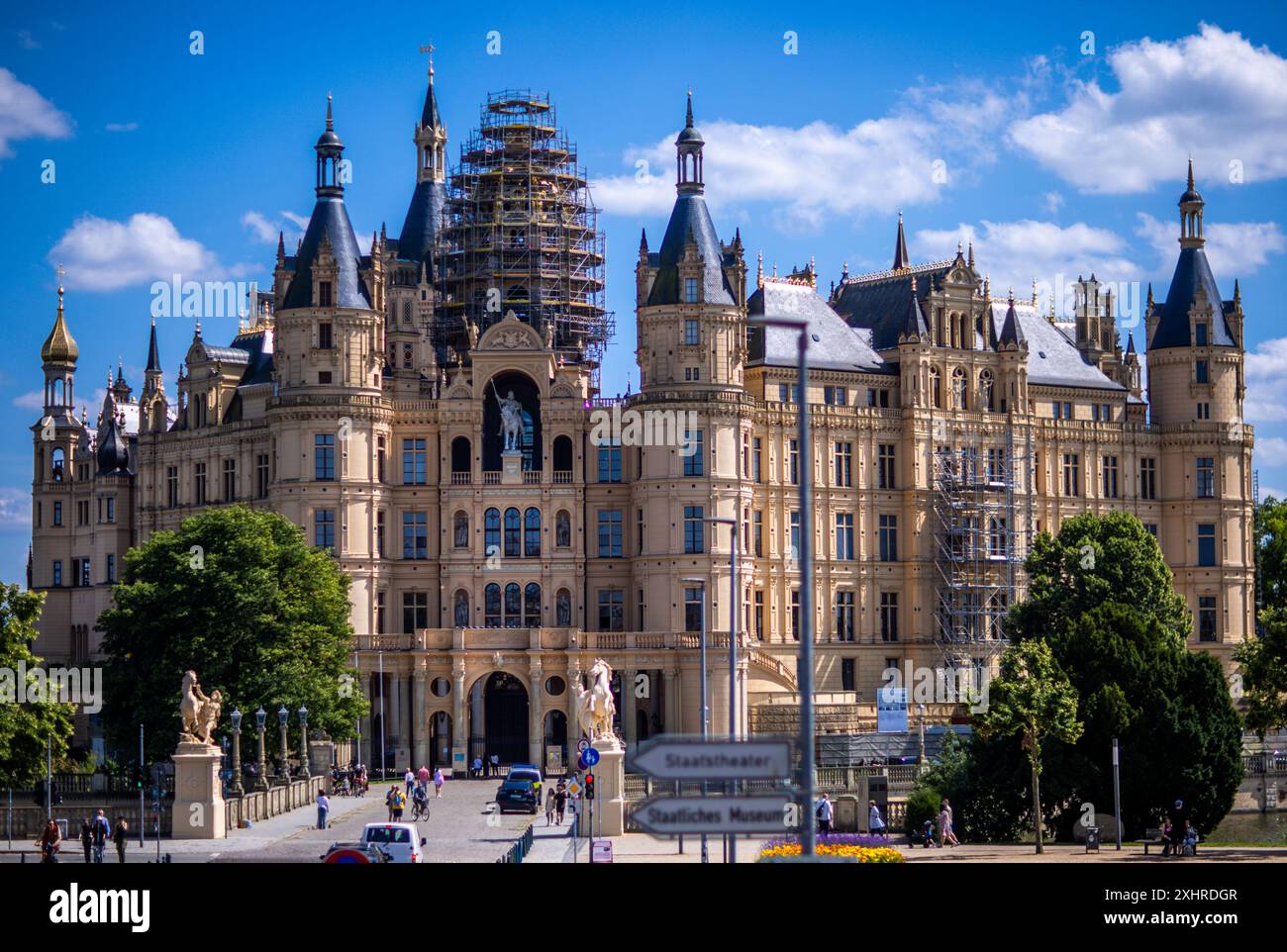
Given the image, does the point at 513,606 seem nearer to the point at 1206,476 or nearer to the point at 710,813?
the point at 1206,476

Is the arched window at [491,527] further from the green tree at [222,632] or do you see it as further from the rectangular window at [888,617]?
the rectangular window at [888,617]

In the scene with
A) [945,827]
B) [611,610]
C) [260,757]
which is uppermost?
[611,610]

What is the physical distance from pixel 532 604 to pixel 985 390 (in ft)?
90.8

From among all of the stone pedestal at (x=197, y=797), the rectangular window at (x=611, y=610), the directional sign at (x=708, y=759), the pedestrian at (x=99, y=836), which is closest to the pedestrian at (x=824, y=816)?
the stone pedestal at (x=197, y=797)

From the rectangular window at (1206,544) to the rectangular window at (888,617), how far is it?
19.1 meters

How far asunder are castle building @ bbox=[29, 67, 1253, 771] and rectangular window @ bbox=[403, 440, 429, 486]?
0.15 m

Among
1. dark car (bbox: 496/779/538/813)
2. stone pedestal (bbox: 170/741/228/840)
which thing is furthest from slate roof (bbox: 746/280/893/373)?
stone pedestal (bbox: 170/741/228/840)

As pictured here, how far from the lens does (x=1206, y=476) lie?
132 m

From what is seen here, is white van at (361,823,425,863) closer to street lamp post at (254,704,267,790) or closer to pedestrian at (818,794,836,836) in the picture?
pedestrian at (818,794,836,836)

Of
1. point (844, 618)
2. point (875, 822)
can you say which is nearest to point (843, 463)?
point (844, 618)

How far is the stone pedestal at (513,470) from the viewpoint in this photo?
118m

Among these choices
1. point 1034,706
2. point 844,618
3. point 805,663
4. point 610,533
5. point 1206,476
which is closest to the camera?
point 805,663
